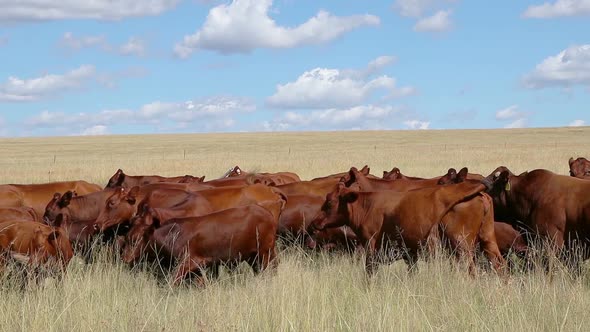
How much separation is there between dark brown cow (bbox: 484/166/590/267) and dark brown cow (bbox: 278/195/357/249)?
2.23 m

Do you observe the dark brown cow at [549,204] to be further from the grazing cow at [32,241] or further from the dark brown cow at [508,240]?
the grazing cow at [32,241]

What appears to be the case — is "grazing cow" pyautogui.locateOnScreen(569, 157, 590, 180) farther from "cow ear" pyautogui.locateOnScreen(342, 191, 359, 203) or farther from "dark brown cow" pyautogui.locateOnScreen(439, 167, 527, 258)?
"cow ear" pyautogui.locateOnScreen(342, 191, 359, 203)

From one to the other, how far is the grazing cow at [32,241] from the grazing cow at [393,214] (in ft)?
10.5

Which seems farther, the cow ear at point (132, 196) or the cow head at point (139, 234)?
the cow ear at point (132, 196)

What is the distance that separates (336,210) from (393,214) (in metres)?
0.95

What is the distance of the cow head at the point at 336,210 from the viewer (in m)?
9.49

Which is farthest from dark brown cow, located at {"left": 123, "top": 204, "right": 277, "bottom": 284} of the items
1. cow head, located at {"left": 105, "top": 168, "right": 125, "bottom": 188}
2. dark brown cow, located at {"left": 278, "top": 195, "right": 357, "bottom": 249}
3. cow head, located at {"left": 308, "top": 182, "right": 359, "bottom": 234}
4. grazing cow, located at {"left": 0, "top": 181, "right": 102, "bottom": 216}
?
cow head, located at {"left": 105, "top": 168, "right": 125, "bottom": 188}

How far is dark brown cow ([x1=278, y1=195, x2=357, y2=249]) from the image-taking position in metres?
10.5

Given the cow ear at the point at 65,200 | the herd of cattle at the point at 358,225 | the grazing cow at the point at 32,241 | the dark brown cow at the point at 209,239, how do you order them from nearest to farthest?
1. the grazing cow at the point at 32,241
2. the herd of cattle at the point at 358,225
3. the dark brown cow at the point at 209,239
4. the cow ear at the point at 65,200

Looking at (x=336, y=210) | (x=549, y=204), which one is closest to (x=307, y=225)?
(x=336, y=210)

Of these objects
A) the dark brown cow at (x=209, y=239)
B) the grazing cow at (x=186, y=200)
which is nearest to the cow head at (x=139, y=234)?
the dark brown cow at (x=209, y=239)

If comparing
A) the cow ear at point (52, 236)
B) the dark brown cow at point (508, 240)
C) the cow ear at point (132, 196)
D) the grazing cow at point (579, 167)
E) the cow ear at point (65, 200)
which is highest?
the grazing cow at point (579, 167)

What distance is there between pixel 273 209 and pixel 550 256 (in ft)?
11.2

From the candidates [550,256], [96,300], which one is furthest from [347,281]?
[96,300]
